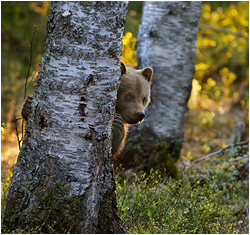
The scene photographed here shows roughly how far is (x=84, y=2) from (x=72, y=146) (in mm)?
1004

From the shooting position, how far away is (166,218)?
3.31 m

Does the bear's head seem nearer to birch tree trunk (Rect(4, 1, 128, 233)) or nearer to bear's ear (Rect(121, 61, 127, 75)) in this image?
bear's ear (Rect(121, 61, 127, 75))

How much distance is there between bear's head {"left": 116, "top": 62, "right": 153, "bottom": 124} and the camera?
4117 millimetres

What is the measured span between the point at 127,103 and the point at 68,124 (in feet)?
4.95

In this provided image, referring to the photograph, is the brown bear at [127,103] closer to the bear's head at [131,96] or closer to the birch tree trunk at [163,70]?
the bear's head at [131,96]

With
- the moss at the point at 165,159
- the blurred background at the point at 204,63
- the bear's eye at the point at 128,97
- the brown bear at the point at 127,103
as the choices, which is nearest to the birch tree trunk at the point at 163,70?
the moss at the point at 165,159

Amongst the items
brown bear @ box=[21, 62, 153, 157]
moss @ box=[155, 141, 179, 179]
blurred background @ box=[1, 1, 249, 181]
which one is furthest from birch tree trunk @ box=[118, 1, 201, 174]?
blurred background @ box=[1, 1, 249, 181]

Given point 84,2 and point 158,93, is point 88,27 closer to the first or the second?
point 84,2

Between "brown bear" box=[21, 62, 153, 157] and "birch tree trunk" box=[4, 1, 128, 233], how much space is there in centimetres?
109

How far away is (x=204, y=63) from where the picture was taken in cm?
1188

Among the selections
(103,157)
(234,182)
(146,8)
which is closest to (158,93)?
(146,8)

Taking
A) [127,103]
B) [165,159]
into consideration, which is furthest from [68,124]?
[165,159]

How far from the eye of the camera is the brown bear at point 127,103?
12.9ft

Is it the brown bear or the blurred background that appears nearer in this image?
the brown bear
